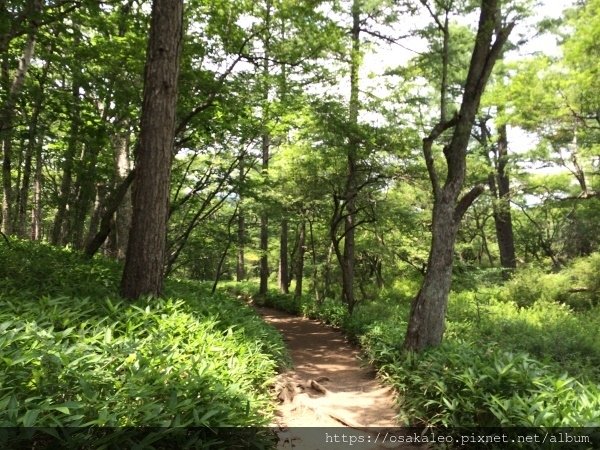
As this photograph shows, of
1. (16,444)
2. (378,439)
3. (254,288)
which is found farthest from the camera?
(254,288)

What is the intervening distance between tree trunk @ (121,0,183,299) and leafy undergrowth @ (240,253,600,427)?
12.9 feet

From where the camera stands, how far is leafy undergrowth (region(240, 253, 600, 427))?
3.82 m

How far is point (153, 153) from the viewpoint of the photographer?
5.50 meters

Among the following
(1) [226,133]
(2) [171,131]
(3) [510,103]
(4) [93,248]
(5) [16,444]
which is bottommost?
(5) [16,444]

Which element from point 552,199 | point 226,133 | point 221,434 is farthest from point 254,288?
point 221,434

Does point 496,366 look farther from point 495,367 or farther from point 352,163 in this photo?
point 352,163

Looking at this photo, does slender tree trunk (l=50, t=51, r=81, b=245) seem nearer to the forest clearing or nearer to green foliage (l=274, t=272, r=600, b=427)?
the forest clearing

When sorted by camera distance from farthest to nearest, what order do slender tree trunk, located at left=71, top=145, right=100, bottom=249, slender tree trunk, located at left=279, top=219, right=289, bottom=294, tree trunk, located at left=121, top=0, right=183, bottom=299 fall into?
slender tree trunk, located at left=279, top=219, right=289, bottom=294 < slender tree trunk, located at left=71, top=145, right=100, bottom=249 < tree trunk, located at left=121, top=0, right=183, bottom=299

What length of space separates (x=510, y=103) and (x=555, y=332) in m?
7.89

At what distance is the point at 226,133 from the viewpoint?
10.4 m

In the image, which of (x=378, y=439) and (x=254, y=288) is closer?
(x=378, y=439)

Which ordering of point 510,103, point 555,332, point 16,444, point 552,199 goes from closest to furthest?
point 16,444, point 555,332, point 510,103, point 552,199

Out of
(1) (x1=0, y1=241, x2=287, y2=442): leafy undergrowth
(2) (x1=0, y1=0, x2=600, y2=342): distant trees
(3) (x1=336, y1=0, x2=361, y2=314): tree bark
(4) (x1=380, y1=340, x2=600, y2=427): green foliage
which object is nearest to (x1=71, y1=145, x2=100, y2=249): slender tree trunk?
(2) (x1=0, y1=0, x2=600, y2=342): distant trees

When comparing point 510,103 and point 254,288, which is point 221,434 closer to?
point 510,103
